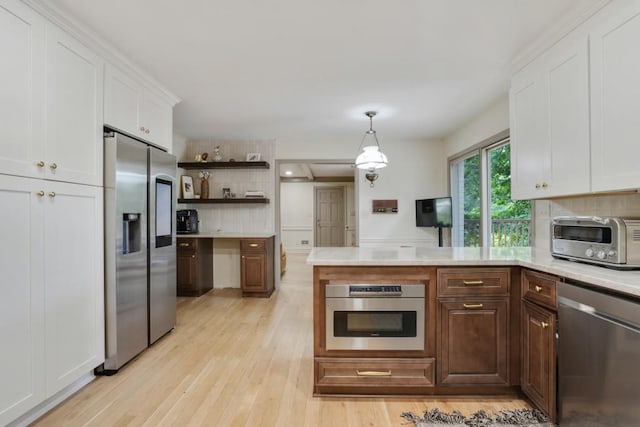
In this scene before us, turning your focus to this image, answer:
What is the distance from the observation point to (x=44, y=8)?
1.84 meters

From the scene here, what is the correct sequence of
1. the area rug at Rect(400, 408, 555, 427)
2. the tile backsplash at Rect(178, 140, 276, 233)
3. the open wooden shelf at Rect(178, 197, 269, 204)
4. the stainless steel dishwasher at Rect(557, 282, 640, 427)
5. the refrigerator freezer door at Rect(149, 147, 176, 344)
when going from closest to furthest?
the stainless steel dishwasher at Rect(557, 282, 640, 427), the area rug at Rect(400, 408, 555, 427), the refrigerator freezer door at Rect(149, 147, 176, 344), the open wooden shelf at Rect(178, 197, 269, 204), the tile backsplash at Rect(178, 140, 276, 233)

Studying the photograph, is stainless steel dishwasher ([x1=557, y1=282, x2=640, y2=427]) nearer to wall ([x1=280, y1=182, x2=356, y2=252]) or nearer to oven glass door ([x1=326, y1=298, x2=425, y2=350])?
oven glass door ([x1=326, y1=298, x2=425, y2=350])

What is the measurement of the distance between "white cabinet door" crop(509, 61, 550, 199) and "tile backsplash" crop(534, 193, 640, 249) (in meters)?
0.34

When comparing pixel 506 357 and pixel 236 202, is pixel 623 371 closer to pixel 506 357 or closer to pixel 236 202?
pixel 506 357

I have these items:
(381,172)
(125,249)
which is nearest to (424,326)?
(125,249)

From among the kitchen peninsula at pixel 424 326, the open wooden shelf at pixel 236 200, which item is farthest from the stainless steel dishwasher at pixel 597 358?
the open wooden shelf at pixel 236 200

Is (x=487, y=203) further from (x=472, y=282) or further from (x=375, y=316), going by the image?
(x=375, y=316)

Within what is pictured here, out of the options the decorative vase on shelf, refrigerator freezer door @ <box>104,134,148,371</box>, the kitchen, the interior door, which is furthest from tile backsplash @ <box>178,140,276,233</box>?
the interior door

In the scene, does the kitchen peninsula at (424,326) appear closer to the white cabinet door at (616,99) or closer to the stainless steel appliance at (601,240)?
the stainless steel appliance at (601,240)

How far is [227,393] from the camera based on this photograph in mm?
2135

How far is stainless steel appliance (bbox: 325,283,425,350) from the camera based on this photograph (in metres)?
2.05

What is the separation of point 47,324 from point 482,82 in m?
3.80

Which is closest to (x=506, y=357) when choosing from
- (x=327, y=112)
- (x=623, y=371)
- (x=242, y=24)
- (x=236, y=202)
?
(x=623, y=371)

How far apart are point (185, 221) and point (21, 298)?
10.2ft
